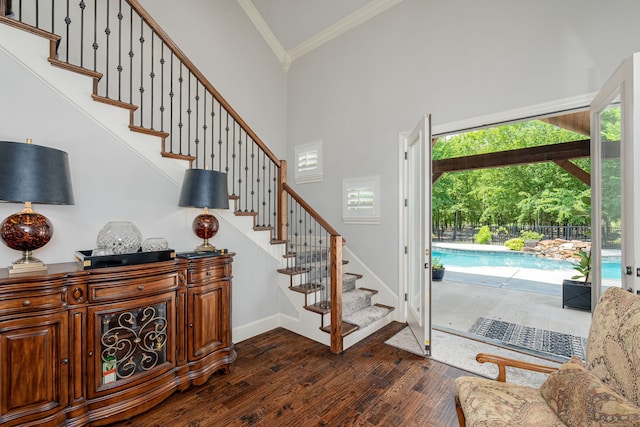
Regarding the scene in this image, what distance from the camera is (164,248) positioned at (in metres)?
2.27

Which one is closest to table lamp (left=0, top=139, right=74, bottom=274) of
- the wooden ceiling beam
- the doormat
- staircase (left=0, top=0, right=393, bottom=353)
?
staircase (left=0, top=0, right=393, bottom=353)

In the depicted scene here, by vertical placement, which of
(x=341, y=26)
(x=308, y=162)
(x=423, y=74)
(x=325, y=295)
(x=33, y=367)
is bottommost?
(x=325, y=295)

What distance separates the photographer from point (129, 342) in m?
1.96

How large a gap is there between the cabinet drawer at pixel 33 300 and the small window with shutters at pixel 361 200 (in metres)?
3.27

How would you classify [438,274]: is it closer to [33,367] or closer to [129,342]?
[129,342]

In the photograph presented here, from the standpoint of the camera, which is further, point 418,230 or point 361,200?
point 361,200

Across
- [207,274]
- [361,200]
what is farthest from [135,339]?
[361,200]

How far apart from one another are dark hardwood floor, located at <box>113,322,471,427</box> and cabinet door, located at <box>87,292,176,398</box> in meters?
0.28

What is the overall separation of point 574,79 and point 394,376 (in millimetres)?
3168

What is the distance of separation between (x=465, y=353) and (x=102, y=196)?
3.63 meters

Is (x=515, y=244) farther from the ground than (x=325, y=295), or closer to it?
closer to it

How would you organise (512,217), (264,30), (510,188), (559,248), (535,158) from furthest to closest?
(512,217) → (510,188) → (559,248) → (535,158) → (264,30)

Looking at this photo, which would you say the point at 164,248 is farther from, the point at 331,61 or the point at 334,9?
the point at 334,9

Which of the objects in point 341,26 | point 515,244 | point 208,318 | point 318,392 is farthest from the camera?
point 515,244
